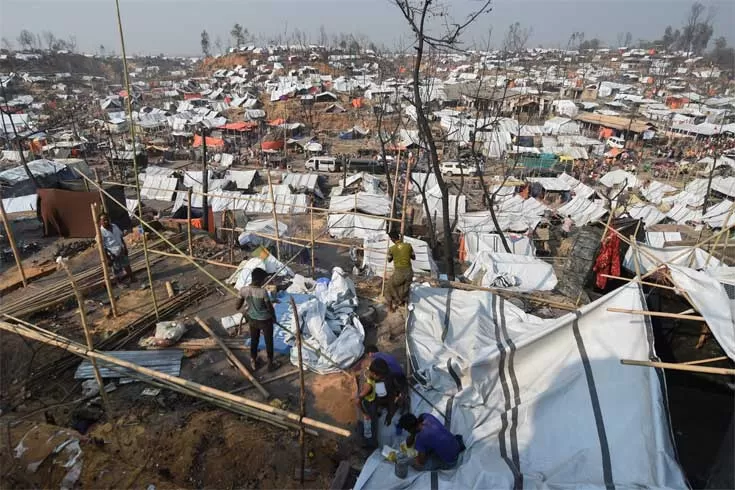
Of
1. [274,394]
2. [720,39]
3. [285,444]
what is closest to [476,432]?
[285,444]

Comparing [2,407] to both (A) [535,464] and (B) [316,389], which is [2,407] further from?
(A) [535,464]

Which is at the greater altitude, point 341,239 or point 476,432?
point 476,432

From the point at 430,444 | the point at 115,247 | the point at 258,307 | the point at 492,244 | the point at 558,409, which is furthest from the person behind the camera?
the point at 492,244

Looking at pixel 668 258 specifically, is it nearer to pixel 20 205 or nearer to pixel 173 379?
pixel 173 379

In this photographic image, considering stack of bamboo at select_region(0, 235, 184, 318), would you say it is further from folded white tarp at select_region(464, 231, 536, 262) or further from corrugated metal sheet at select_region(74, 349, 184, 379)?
folded white tarp at select_region(464, 231, 536, 262)

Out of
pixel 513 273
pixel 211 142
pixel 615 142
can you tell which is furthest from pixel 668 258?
pixel 211 142

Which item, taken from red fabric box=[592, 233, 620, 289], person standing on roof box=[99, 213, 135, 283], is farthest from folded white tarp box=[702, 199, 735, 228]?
person standing on roof box=[99, 213, 135, 283]
